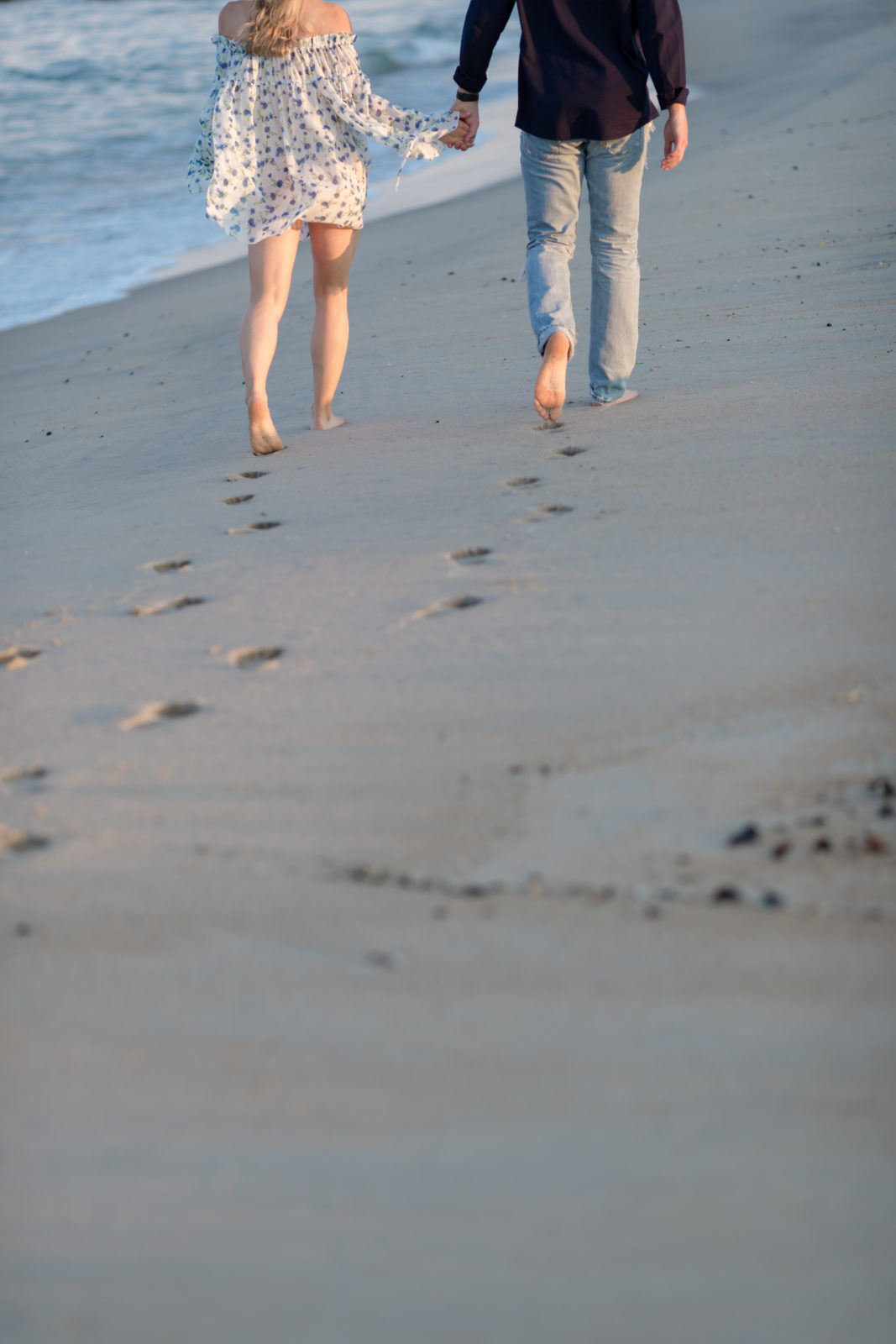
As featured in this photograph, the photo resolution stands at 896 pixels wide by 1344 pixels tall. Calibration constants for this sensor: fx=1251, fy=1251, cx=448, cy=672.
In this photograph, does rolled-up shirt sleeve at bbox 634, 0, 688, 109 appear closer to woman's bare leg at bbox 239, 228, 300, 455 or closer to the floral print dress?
the floral print dress

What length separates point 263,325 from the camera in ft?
13.2

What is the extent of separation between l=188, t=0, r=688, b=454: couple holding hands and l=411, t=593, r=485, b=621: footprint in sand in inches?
42.7

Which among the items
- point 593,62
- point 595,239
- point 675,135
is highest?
point 593,62

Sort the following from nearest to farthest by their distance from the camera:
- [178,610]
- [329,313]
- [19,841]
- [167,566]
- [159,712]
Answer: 1. [19,841]
2. [159,712]
3. [178,610]
4. [167,566]
5. [329,313]

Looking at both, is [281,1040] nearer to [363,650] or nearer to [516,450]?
[363,650]

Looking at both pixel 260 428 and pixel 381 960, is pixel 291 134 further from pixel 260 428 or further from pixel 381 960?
pixel 381 960

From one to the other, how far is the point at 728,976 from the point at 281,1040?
0.55 m

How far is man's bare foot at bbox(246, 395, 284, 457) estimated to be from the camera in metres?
3.92

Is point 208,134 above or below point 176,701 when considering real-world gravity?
above

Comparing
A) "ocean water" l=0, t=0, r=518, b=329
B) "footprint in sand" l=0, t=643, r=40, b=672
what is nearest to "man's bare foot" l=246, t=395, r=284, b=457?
"footprint in sand" l=0, t=643, r=40, b=672

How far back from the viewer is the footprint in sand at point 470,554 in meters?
2.90

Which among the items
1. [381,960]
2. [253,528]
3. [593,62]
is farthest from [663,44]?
[381,960]

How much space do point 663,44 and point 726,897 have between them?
2796 millimetres

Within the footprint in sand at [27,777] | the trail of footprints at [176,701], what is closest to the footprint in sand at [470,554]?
the trail of footprints at [176,701]
